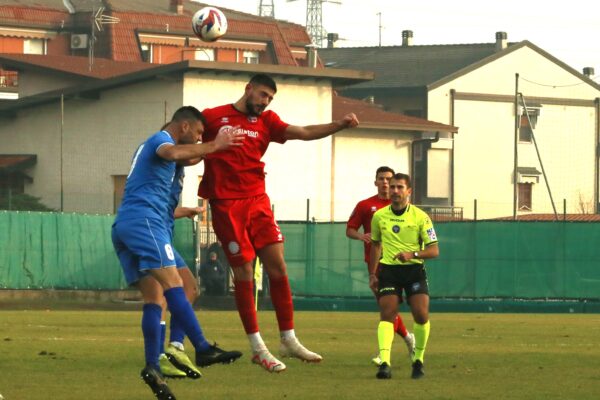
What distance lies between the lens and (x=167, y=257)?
1101cm

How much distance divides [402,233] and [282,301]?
2076mm

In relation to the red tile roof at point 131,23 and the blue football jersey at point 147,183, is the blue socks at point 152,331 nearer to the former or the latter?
the blue football jersey at point 147,183

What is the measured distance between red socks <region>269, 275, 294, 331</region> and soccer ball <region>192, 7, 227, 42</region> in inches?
588

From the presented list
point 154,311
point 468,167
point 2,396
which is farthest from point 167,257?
point 468,167

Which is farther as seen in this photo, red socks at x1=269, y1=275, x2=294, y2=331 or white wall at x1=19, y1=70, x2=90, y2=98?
white wall at x1=19, y1=70, x2=90, y2=98

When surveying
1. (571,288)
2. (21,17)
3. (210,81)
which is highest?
(21,17)

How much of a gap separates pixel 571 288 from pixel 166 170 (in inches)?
894

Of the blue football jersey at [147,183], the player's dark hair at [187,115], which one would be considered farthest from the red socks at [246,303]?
the player's dark hair at [187,115]

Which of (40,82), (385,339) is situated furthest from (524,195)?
(385,339)

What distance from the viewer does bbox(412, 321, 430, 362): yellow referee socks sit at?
13.7m

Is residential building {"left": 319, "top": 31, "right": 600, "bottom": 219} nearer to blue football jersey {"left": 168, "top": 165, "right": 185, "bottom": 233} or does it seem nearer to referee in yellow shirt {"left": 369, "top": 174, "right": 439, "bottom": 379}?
referee in yellow shirt {"left": 369, "top": 174, "right": 439, "bottom": 379}

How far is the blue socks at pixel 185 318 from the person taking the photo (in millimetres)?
10914

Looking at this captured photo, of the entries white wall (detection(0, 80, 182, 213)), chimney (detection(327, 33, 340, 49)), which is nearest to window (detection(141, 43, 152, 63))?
white wall (detection(0, 80, 182, 213))

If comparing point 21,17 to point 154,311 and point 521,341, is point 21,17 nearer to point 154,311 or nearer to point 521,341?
point 521,341
